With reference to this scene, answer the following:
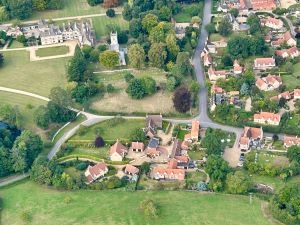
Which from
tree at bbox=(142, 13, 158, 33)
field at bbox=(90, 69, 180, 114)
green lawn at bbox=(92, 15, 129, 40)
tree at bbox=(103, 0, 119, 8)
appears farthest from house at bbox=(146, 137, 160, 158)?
→ tree at bbox=(103, 0, 119, 8)

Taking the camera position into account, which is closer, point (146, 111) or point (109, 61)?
point (146, 111)

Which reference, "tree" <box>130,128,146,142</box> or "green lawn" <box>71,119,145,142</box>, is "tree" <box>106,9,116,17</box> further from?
"tree" <box>130,128,146,142</box>

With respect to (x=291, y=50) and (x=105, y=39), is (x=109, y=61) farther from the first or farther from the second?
(x=291, y=50)

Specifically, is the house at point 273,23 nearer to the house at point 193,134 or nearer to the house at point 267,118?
the house at point 267,118

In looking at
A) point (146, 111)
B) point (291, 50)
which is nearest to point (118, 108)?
point (146, 111)

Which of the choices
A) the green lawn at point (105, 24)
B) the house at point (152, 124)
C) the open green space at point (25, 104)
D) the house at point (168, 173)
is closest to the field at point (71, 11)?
the green lawn at point (105, 24)

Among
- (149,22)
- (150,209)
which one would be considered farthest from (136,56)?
(150,209)

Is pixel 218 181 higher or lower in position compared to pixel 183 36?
lower
